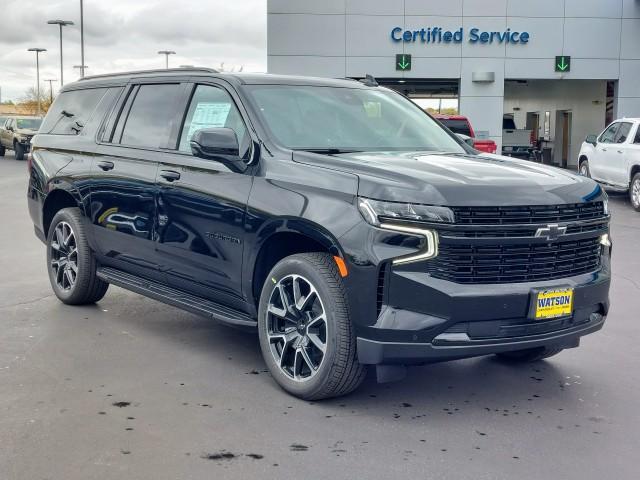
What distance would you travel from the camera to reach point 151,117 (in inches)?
253

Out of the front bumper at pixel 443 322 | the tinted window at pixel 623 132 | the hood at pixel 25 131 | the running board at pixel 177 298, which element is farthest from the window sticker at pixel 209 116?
the hood at pixel 25 131

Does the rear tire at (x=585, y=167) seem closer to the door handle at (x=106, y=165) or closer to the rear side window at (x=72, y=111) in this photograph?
the rear side window at (x=72, y=111)

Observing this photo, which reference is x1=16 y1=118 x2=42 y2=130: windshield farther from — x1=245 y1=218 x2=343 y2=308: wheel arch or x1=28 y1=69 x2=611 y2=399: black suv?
x1=245 y1=218 x2=343 y2=308: wheel arch

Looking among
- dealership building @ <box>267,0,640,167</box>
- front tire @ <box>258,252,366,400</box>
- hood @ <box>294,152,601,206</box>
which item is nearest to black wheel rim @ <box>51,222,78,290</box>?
front tire @ <box>258,252,366,400</box>

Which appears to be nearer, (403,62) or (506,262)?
(506,262)

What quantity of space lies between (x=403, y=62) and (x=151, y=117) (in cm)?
2523

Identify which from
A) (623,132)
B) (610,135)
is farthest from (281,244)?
(610,135)

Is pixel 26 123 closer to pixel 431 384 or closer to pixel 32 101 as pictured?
pixel 431 384

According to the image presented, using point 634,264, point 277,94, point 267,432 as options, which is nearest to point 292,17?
point 634,264

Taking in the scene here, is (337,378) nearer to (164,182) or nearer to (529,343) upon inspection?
(529,343)

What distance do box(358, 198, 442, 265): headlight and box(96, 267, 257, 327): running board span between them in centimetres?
127

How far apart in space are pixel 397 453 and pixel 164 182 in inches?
106

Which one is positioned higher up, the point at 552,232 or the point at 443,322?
the point at 552,232

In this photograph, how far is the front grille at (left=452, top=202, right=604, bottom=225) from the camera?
14.6 feet
